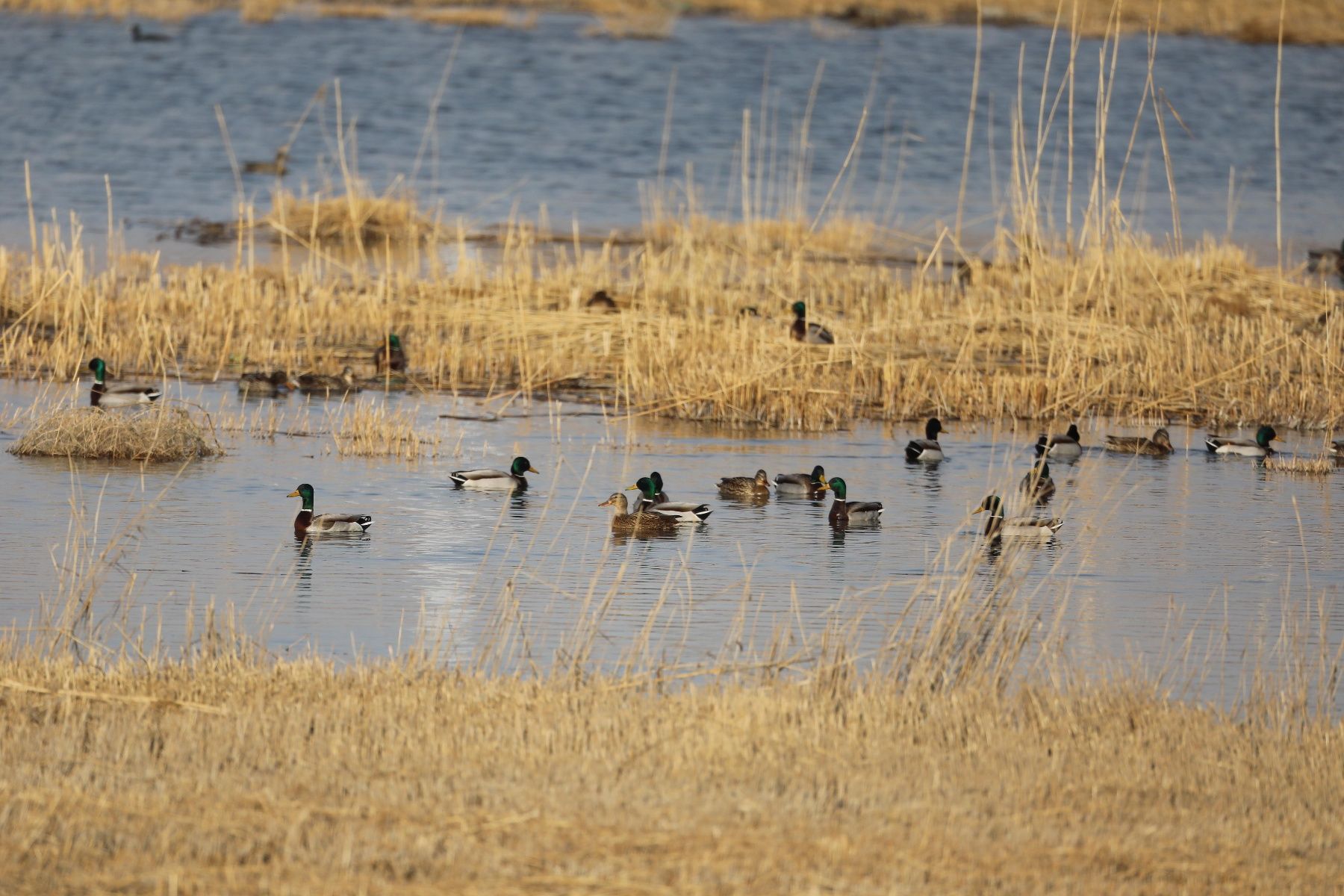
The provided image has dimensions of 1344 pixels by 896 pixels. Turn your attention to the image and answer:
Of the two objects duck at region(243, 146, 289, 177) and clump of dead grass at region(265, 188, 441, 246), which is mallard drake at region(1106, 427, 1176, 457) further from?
duck at region(243, 146, 289, 177)

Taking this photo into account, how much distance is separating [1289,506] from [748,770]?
8.27 m

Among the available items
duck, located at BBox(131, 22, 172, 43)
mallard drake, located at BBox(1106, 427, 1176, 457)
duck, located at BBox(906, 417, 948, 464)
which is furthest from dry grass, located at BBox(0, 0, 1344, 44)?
duck, located at BBox(906, 417, 948, 464)

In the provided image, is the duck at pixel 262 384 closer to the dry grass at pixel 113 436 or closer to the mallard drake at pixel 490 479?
the dry grass at pixel 113 436

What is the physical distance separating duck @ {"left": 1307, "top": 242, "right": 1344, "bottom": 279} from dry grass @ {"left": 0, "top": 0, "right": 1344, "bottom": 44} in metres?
28.8

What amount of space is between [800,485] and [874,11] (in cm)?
5025

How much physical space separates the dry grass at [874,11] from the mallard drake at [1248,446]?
134 ft

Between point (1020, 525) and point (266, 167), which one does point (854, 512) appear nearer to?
point (1020, 525)

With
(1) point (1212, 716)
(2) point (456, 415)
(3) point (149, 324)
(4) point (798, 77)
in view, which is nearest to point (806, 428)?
(2) point (456, 415)

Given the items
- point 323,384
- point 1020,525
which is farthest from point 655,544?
point 323,384

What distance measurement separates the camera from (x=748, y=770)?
6.95 m

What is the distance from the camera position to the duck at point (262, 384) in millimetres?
17469

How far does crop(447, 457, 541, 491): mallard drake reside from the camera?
1353 cm

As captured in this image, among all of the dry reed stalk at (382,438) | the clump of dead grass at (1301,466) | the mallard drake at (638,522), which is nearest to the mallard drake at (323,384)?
the dry reed stalk at (382,438)

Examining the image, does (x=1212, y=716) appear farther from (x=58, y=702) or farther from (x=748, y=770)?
(x=58, y=702)
